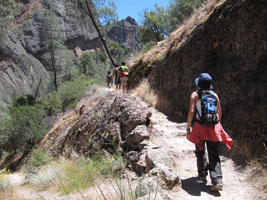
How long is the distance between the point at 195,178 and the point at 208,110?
1.39m

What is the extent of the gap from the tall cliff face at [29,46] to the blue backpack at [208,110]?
19858mm

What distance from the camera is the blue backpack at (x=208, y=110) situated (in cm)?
374

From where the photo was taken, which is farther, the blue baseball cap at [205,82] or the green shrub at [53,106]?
the green shrub at [53,106]

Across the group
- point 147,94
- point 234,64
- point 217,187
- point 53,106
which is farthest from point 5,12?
point 217,187

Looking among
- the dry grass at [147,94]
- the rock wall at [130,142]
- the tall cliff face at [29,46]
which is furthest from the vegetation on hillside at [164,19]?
the rock wall at [130,142]

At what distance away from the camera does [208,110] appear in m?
3.75

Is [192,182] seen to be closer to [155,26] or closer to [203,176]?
[203,176]

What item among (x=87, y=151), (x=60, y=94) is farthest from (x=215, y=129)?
(x=60, y=94)

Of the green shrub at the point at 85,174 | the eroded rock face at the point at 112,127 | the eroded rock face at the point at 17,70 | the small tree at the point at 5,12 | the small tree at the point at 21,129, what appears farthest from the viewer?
the eroded rock face at the point at 17,70

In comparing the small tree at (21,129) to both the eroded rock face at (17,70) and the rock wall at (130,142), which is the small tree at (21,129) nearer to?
the rock wall at (130,142)

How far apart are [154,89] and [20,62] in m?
43.2

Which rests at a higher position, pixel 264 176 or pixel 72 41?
pixel 72 41

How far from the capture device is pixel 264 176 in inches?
158

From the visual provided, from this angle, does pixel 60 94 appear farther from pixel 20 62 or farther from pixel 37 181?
pixel 20 62
